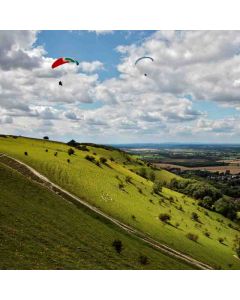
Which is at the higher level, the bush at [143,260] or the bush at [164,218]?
the bush at [143,260]

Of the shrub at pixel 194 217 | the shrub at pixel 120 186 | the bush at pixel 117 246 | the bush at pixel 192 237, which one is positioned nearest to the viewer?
the bush at pixel 117 246

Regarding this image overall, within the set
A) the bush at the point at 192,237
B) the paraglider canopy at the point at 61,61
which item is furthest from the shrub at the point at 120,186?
the paraglider canopy at the point at 61,61

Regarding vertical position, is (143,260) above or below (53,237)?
below

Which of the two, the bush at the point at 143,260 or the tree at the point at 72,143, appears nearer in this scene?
the bush at the point at 143,260

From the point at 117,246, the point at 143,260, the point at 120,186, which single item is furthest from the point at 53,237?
the point at 120,186

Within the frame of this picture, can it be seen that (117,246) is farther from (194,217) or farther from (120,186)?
(194,217)

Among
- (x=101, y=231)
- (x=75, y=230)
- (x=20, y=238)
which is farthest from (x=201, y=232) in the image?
(x=20, y=238)

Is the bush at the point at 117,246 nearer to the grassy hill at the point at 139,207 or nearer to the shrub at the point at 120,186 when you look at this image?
the grassy hill at the point at 139,207
